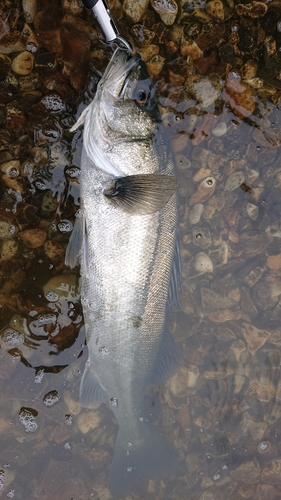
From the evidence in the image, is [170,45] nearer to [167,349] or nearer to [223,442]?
[167,349]

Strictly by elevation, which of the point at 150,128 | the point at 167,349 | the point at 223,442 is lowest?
the point at 223,442

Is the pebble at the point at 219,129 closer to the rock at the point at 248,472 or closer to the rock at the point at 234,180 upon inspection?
the rock at the point at 234,180

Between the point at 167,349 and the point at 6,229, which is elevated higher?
the point at 6,229

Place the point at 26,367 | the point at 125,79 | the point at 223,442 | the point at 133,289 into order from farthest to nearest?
the point at 223,442 < the point at 26,367 < the point at 133,289 < the point at 125,79

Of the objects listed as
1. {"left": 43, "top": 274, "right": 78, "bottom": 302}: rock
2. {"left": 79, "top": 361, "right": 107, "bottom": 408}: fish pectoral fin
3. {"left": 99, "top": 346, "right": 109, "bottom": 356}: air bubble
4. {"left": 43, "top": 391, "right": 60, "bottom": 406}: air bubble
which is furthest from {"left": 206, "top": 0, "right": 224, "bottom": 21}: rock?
{"left": 43, "top": 391, "right": 60, "bottom": 406}: air bubble

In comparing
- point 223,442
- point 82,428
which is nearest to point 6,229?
point 82,428

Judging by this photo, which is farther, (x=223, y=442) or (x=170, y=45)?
(x=223, y=442)

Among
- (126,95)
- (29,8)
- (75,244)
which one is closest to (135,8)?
(29,8)

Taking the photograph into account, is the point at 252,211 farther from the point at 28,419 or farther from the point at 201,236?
the point at 28,419
